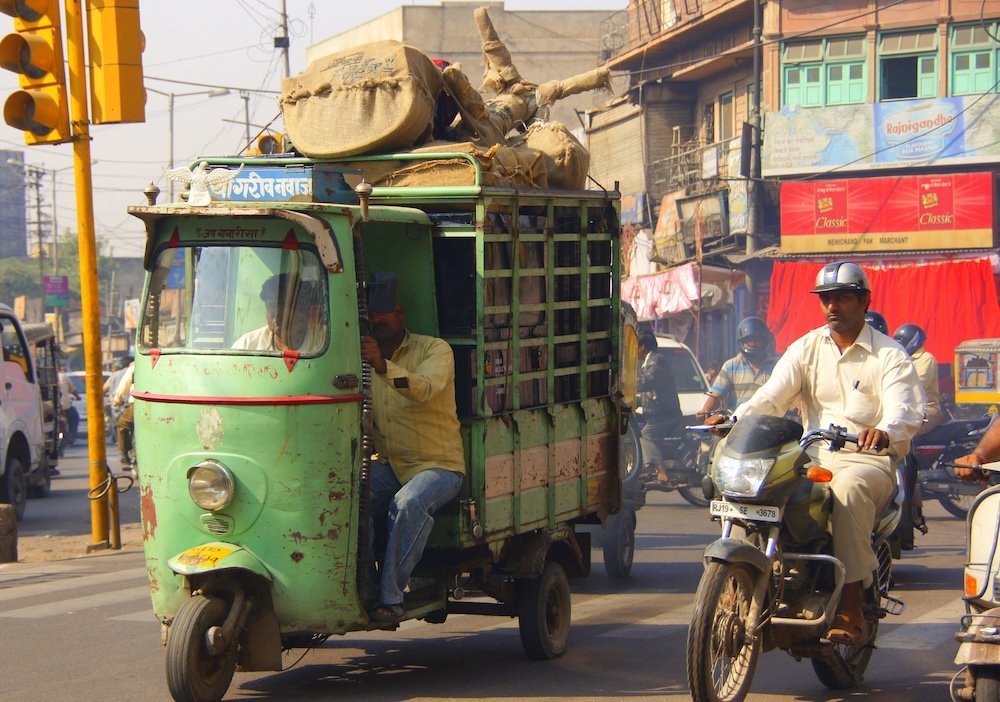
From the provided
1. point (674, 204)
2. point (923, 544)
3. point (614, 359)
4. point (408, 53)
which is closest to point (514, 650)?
point (614, 359)

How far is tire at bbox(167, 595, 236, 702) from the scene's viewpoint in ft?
18.9


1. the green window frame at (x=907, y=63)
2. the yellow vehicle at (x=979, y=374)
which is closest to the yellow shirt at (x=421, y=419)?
the yellow vehicle at (x=979, y=374)

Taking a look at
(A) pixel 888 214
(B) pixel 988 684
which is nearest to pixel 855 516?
(B) pixel 988 684

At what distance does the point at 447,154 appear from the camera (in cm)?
701

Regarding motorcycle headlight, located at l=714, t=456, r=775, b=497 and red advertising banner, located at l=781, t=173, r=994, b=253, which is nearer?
motorcycle headlight, located at l=714, t=456, r=775, b=497

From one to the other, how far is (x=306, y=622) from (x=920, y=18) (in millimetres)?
25011

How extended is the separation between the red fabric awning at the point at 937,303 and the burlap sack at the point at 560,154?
62.0 feet

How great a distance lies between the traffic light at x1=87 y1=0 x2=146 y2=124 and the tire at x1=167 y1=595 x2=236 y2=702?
19.4 ft

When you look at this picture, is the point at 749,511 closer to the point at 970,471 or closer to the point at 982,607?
the point at 970,471

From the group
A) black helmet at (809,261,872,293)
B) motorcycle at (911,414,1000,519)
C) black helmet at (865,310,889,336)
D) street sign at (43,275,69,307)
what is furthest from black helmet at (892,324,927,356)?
street sign at (43,275,69,307)

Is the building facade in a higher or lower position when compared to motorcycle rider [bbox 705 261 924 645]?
higher

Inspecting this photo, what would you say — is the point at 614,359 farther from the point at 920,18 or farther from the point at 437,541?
the point at 920,18

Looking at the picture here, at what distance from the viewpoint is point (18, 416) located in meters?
15.8

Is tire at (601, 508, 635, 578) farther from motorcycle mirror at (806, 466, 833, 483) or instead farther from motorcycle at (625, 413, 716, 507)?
motorcycle mirror at (806, 466, 833, 483)
